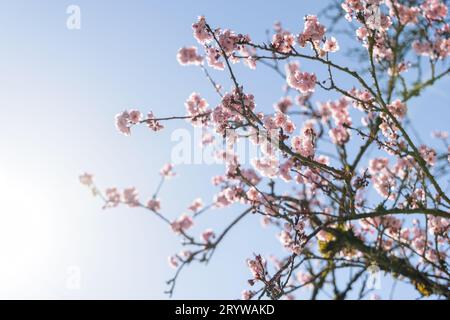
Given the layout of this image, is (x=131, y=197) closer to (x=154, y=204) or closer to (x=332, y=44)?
(x=154, y=204)

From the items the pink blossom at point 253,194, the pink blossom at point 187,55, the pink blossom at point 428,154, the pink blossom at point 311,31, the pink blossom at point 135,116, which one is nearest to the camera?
the pink blossom at point 311,31

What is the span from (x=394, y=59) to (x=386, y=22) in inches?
102

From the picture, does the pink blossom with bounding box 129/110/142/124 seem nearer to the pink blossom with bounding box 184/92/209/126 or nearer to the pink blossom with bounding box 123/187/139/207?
the pink blossom with bounding box 184/92/209/126

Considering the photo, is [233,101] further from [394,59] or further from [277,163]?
[394,59]

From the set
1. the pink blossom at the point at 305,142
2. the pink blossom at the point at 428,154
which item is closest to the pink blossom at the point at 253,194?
the pink blossom at the point at 305,142

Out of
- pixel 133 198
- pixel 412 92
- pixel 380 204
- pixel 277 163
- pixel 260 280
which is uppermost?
pixel 412 92

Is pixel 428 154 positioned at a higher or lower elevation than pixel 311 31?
lower

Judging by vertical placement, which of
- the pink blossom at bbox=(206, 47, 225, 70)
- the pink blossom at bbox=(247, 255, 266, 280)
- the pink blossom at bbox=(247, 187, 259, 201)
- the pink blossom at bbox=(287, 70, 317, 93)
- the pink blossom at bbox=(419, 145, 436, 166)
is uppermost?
the pink blossom at bbox=(206, 47, 225, 70)

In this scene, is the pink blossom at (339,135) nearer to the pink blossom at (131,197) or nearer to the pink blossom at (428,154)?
A: the pink blossom at (428,154)

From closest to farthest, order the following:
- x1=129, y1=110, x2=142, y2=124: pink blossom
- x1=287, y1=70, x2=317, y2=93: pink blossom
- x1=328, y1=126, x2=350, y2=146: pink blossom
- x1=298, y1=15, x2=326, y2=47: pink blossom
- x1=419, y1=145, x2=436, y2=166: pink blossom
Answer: x1=298, y1=15, x2=326, y2=47: pink blossom → x1=287, y1=70, x2=317, y2=93: pink blossom → x1=129, y1=110, x2=142, y2=124: pink blossom → x1=419, y1=145, x2=436, y2=166: pink blossom → x1=328, y1=126, x2=350, y2=146: pink blossom

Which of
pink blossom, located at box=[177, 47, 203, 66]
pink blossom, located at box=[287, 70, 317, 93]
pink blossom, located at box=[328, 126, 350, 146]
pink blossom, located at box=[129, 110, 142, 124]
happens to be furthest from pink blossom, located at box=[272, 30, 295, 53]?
pink blossom, located at box=[328, 126, 350, 146]

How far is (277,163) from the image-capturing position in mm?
5035

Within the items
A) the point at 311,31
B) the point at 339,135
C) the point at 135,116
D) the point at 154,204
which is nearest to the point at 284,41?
the point at 311,31
